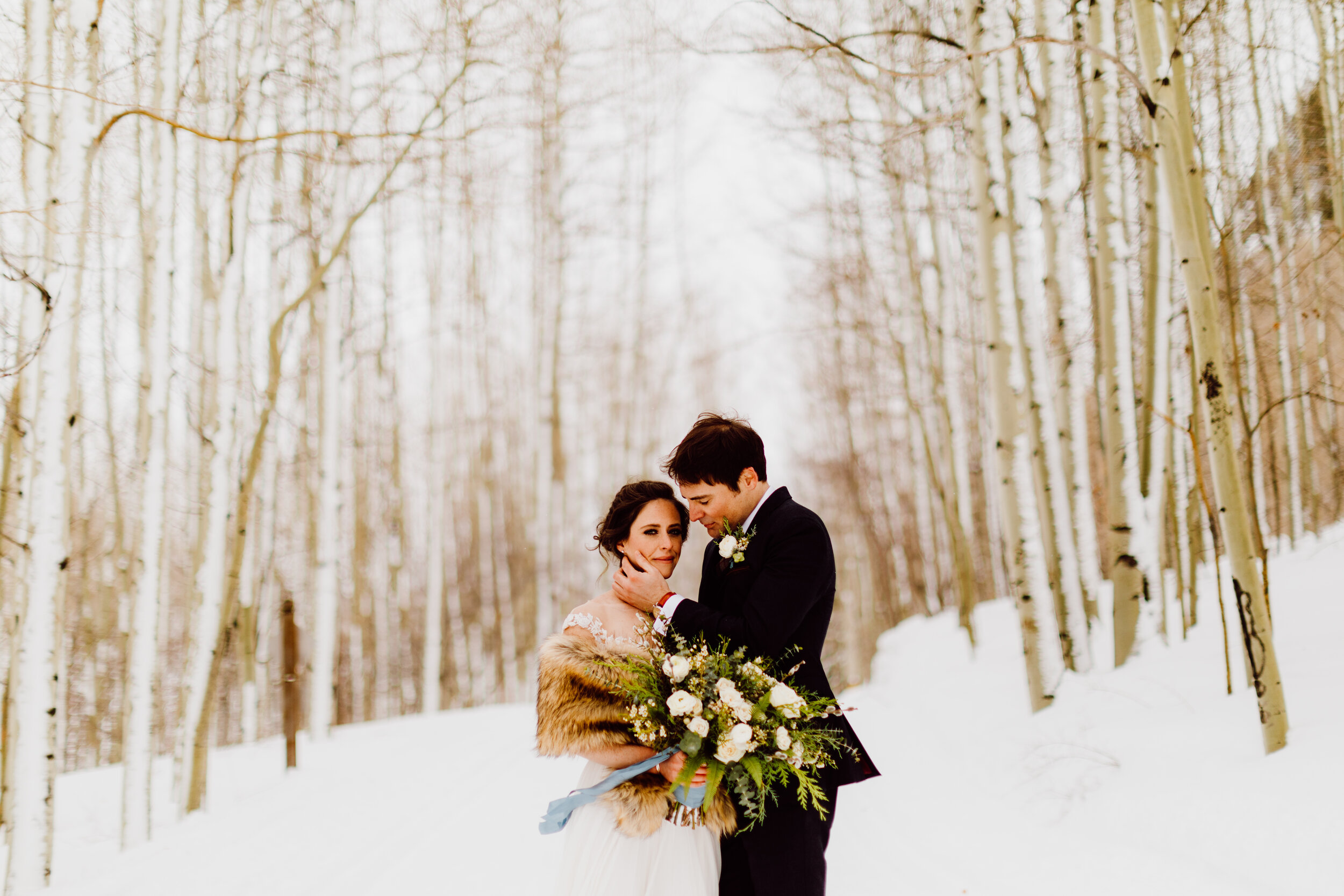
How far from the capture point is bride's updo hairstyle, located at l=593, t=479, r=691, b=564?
244 centimetres

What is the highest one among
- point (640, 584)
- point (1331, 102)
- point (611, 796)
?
point (1331, 102)

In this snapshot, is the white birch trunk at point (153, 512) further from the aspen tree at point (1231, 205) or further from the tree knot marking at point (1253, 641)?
the aspen tree at point (1231, 205)

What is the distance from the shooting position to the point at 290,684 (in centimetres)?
749

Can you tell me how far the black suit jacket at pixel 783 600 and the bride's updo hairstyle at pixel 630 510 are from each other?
7.3 inches

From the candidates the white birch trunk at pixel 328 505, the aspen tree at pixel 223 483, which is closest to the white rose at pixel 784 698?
the aspen tree at pixel 223 483

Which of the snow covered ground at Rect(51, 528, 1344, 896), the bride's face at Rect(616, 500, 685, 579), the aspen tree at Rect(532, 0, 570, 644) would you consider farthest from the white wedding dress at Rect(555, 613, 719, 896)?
the aspen tree at Rect(532, 0, 570, 644)

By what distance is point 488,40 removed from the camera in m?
9.20

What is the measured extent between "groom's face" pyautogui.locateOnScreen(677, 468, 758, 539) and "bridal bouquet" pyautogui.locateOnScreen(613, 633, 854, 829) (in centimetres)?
38

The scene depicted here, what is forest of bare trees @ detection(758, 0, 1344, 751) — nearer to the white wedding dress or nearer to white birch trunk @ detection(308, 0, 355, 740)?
the white wedding dress

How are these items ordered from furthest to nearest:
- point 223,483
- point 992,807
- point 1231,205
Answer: point 1231,205 < point 223,483 < point 992,807

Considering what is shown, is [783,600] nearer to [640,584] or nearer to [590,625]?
[640,584]

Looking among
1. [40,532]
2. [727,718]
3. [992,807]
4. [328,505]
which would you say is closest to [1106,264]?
[992,807]

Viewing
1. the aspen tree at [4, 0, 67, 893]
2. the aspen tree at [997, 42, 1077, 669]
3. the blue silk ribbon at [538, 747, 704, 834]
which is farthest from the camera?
the aspen tree at [997, 42, 1077, 669]

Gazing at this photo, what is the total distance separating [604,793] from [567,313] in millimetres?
13190
